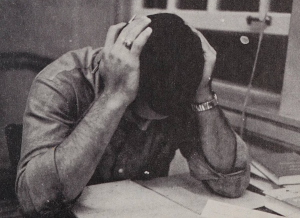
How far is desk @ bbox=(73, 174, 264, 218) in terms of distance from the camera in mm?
832

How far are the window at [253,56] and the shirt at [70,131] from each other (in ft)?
0.79

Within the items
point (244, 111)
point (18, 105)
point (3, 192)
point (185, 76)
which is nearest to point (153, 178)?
point (185, 76)

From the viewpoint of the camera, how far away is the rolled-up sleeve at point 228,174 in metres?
0.98

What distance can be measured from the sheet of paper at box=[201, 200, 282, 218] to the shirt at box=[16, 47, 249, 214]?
0.11m

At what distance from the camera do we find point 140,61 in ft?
3.00

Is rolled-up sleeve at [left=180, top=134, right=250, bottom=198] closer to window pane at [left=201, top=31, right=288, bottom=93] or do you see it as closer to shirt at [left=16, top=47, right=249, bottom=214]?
shirt at [left=16, top=47, right=249, bottom=214]

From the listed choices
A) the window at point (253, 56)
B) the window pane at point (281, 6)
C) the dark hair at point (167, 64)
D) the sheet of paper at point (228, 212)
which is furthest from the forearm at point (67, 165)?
the window pane at point (281, 6)

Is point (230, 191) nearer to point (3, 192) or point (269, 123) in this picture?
point (269, 123)

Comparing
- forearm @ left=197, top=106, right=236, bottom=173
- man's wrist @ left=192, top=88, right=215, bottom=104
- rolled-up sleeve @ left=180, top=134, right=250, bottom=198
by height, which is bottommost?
rolled-up sleeve @ left=180, top=134, right=250, bottom=198

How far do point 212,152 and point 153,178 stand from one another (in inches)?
7.5

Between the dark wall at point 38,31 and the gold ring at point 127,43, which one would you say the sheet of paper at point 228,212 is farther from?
the dark wall at point 38,31

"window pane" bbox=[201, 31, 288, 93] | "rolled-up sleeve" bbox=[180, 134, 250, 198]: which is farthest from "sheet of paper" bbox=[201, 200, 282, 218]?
"window pane" bbox=[201, 31, 288, 93]

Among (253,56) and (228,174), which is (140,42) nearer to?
(228,174)

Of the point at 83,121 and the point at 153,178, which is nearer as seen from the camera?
the point at 83,121
